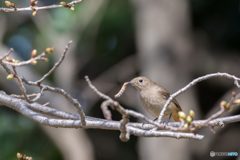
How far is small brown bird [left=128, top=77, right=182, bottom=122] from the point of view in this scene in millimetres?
5117

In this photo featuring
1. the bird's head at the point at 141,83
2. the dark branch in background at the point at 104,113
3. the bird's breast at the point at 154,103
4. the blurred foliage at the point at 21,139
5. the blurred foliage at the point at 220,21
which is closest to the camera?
the dark branch in background at the point at 104,113

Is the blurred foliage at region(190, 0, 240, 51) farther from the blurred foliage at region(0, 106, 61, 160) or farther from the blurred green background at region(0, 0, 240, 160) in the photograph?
the blurred foliage at region(0, 106, 61, 160)

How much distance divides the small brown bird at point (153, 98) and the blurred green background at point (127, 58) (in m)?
2.60

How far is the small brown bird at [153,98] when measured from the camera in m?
5.12

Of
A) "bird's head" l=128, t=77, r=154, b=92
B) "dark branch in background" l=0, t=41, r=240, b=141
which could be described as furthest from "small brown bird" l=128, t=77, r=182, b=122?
"dark branch in background" l=0, t=41, r=240, b=141

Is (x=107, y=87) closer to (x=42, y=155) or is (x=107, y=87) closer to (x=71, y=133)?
(x=71, y=133)

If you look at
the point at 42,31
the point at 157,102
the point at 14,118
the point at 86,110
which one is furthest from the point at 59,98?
the point at 157,102

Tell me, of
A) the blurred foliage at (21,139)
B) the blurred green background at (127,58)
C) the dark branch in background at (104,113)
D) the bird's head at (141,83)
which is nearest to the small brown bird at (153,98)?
the bird's head at (141,83)

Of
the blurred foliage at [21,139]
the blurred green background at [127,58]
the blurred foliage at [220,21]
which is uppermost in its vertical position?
the blurred foliage at [220,21]

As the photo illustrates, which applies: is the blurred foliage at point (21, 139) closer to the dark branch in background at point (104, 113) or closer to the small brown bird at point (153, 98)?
the small brown bird at point (153, 98)

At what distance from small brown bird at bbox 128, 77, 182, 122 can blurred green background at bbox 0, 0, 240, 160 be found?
2.60 metres

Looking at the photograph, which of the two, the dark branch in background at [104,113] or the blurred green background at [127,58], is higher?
the dark branch in background at [104,113]

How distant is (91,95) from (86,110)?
57 cm

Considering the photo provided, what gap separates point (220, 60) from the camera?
9000mm
